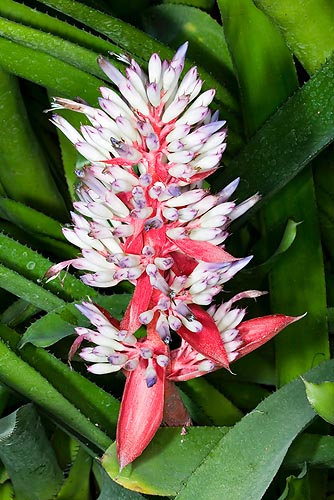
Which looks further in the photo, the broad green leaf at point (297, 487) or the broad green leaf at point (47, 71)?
the broad green leaf at point (47, 71)

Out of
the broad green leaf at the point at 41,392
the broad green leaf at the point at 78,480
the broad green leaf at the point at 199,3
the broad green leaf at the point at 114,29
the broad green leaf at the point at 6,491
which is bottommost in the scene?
the broad green leaf at the point at 6,491

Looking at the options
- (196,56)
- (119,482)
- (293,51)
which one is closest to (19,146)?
(196,56)

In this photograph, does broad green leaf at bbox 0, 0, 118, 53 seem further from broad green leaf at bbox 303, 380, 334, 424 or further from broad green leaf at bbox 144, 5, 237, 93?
broad green leaf at bbox 303, 380, 334, 424

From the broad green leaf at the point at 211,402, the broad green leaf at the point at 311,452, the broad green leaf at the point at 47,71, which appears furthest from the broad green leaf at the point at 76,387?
the broad green leaf at the point at 47,71

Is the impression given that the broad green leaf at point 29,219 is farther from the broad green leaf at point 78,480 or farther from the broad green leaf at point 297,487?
the broad green leaf at point 297,487

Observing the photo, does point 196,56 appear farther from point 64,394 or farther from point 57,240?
point 64,394

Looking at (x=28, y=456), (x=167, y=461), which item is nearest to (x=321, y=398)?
(x=167, y=461)
